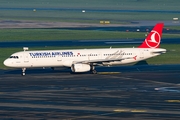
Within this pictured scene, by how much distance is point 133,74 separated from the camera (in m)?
88.3

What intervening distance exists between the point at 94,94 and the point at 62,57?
20559 mm

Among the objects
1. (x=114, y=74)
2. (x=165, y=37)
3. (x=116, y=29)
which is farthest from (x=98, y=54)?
(x=116, y=29)

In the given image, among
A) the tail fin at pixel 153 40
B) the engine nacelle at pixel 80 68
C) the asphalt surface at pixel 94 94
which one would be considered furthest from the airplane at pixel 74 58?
the tail fin at pixel 153 40

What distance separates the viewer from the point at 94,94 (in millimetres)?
69688

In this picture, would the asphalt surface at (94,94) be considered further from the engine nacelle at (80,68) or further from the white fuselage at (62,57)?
the white fuselage at (62,57)

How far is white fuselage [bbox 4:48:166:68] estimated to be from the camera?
3469 inches

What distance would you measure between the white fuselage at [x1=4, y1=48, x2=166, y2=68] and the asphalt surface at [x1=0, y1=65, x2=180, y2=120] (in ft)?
5.66

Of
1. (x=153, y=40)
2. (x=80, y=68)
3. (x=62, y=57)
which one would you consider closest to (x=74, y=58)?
(x=62, y=57)

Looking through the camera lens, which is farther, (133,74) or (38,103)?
(133,74)

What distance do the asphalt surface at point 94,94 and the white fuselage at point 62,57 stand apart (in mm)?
1726

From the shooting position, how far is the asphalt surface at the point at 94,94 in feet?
187

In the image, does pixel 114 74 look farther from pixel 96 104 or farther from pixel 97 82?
pixel 96 104

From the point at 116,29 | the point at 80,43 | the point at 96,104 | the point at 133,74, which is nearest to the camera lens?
the point at 96,104

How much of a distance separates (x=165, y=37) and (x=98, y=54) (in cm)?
5567
